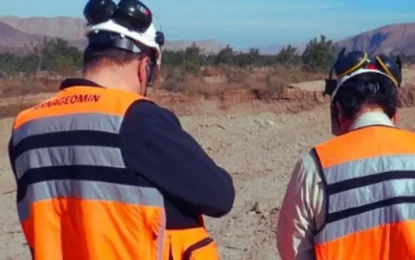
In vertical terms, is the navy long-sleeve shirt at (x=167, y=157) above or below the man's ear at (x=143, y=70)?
below

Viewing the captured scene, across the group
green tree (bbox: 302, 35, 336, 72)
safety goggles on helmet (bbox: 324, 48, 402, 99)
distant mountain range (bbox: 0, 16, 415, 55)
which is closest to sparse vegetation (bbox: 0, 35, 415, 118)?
green tree (bbox: 302, 35, 336, 72)

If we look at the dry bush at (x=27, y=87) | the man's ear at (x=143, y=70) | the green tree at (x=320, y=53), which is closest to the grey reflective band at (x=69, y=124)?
the man's ear at (x=143, y=70)

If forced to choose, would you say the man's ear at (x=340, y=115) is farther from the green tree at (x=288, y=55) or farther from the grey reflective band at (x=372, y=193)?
the green tree at (x=288, y=55)

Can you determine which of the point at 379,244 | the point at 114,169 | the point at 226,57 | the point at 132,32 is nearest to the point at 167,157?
the point at 114,169

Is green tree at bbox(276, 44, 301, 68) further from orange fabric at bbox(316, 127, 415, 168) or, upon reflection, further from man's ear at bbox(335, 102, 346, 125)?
orange fabric at bbox(316, 127, 415, 168)

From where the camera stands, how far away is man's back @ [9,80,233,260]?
10.1ft

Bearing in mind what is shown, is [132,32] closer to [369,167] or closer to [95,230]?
[95,230]

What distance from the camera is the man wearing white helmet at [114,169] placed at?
10.1ft

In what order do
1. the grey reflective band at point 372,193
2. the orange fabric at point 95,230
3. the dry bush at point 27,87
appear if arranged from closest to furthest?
the orange fabric at point 95,230 → the grey reflective band at point 372,193 → the dry bush at point 27,87

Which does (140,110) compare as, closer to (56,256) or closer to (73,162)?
(73,162)

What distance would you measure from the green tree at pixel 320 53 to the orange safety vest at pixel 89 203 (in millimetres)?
34598

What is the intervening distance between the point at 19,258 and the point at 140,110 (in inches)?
267

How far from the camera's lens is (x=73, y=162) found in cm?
317

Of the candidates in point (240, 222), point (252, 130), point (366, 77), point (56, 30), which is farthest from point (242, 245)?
point (56, 30)
